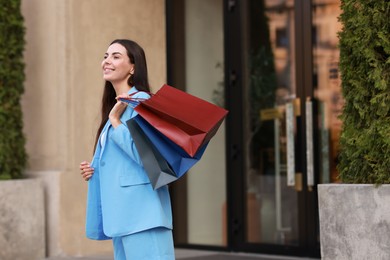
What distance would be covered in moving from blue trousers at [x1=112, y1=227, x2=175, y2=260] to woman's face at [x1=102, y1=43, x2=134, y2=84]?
0.78 m

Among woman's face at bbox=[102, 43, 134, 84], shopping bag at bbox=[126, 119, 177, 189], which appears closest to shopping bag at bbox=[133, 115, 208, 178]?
shopping bag at bbox=[126, 119, 177, 189]

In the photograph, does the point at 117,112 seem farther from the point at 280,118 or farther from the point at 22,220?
the point at 280,118

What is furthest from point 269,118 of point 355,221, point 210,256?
point 355,221

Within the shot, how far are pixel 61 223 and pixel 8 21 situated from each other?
1.98m

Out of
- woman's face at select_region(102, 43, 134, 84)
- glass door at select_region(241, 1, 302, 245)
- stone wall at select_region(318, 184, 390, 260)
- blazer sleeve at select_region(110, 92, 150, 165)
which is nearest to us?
blazer sleeve at select_region(110, 92, 150, 165)

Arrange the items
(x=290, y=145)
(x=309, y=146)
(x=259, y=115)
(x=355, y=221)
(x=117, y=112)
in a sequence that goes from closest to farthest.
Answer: (x=117, y=112), (x=355, y=221), (x=309, y=146), (x=290, y=145), (x=259, y=115)

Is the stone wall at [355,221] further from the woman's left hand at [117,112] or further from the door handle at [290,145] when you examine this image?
the door handle at [290,145]

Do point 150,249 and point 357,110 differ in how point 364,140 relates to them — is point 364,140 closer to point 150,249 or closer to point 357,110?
point 357,110

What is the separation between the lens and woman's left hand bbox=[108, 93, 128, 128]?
4070 millimetres

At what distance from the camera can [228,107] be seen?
8828 mm

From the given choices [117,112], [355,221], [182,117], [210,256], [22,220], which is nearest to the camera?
[182,117]

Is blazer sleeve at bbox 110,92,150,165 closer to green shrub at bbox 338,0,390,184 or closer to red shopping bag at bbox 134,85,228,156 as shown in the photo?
red shopping bag at bbox 134,85,228,156

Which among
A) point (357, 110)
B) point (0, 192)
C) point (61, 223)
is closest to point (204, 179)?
point (61, 223)

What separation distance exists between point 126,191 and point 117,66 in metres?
0.63
